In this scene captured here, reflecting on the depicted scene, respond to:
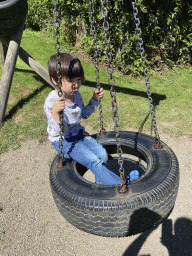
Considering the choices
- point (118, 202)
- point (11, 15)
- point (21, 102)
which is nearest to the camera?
point (118, 202)

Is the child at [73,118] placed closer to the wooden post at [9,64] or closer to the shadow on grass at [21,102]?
the wooden post at [9,64]

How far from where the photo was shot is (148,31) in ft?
19.7

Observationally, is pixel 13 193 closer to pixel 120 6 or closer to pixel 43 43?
pixel 120 6

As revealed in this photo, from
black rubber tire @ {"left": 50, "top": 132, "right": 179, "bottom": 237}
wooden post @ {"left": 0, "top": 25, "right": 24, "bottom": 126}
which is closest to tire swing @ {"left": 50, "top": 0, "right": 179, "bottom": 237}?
black rubber tire @ {"left": 50, "top": 132, "right": 179, "bottom": 237}

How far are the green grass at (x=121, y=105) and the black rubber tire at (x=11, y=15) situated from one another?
1.52 meters

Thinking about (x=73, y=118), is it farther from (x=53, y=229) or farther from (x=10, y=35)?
(x=10, y=35)

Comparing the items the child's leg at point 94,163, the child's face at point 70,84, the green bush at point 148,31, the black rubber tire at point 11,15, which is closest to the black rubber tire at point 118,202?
the child's leg at point 94,163

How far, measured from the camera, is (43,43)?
9.31 metres

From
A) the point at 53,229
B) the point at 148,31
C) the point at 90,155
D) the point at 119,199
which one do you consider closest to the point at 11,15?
the point at 90,155

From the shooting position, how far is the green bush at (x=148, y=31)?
5.73 m

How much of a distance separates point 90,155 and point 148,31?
464 cm

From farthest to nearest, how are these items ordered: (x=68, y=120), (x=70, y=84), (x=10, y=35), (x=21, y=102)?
(x=21, y=102) < (x=10, y=35) < (x=68, y=120) < (x=70, y=84)

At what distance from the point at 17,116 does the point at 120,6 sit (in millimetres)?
3469

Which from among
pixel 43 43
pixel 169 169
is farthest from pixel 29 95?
pixel 43 43
